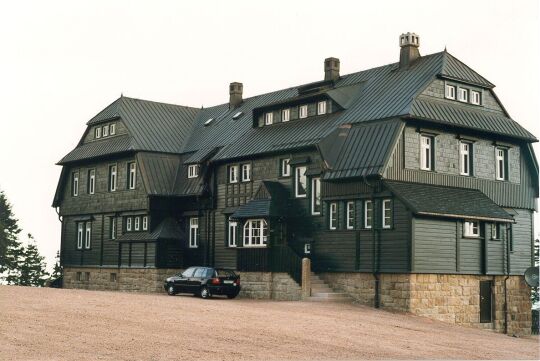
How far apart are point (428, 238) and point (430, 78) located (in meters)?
7.79

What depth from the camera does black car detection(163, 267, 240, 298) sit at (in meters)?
38.6

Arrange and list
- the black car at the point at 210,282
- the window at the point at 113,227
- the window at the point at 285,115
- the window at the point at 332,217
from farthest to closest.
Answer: the window at the point at 113,227
the window at the point at 285,115
the window at the point at 332,217
the black car at the point at 210,282

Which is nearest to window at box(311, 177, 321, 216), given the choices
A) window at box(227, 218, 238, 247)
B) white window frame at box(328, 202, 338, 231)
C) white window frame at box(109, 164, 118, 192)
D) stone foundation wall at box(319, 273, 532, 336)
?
white window frame at box(328, 202, 338, 231)

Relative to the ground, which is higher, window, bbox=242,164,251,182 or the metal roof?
window, bbox=242,164,251,182

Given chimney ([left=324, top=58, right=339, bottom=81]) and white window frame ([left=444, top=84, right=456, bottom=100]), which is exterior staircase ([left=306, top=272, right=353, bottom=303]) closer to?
white window frame ([left=444, top=84, right=456, bottom=100])

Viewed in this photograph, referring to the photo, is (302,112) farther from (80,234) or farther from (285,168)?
(80,234)

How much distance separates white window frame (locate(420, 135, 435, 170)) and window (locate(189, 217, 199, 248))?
49.9ft

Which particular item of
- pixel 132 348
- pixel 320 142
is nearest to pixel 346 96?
pixel 320 142

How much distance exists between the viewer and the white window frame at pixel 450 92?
39344 mm

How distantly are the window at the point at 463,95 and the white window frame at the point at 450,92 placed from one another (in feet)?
1.35

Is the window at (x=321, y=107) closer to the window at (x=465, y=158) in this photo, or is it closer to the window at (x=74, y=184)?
the window at (x=465, y=158)

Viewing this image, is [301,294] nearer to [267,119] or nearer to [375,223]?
[375,223]

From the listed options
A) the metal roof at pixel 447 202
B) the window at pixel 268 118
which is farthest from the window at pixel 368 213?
the window at pixel 268 118

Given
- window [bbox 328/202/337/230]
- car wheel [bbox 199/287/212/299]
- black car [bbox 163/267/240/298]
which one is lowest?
car wheel [bbox 199/287/212/299]
